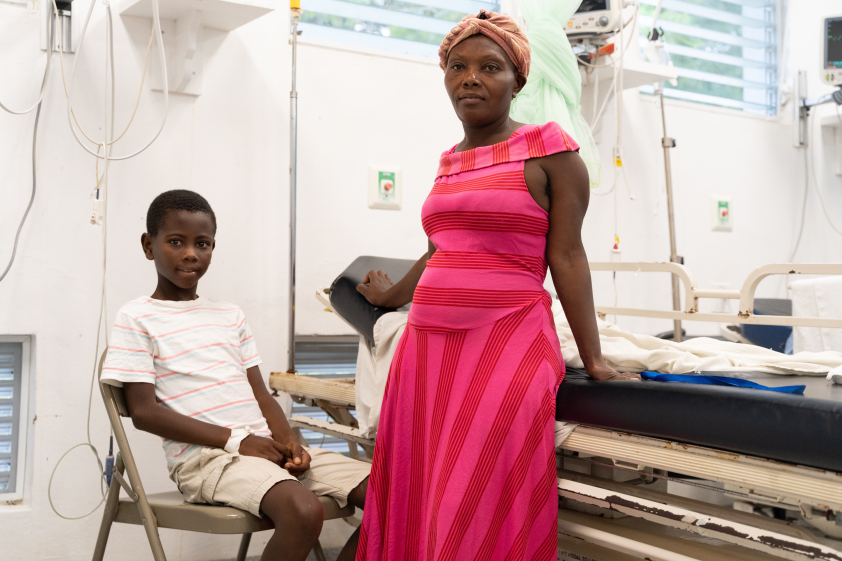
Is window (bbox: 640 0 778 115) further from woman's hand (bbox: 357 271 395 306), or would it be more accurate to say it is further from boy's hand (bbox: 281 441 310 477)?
boy's hand (bbox: 281 441 310 477)

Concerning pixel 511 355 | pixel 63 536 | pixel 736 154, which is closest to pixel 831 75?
pixel 736 154

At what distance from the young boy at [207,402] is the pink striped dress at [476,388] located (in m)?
0.22

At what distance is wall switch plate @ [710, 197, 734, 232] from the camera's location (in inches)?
156

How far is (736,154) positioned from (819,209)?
2.22 feet

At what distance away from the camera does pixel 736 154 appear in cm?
405

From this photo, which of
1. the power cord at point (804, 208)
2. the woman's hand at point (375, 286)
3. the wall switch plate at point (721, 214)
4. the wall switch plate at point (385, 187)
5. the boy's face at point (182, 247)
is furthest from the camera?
the power cord at point (804, 208)

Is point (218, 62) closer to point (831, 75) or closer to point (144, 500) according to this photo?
point (144, 500)

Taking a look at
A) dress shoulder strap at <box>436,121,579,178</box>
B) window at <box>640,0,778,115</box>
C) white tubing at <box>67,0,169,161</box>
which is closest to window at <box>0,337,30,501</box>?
white tubing at <box>67,0,169,161</box>

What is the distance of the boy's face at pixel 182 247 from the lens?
6.44 feet

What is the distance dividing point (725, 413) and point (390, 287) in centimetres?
108

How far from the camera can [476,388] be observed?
1450mm

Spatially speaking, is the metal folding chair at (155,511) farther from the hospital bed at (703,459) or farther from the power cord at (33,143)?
the power cord at (33,143)

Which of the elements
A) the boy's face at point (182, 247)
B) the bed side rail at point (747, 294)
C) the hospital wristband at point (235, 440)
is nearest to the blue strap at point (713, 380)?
the bed side rail at point (747, 294)

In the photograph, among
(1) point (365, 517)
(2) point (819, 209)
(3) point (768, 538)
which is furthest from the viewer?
(2) point (819, 209)
